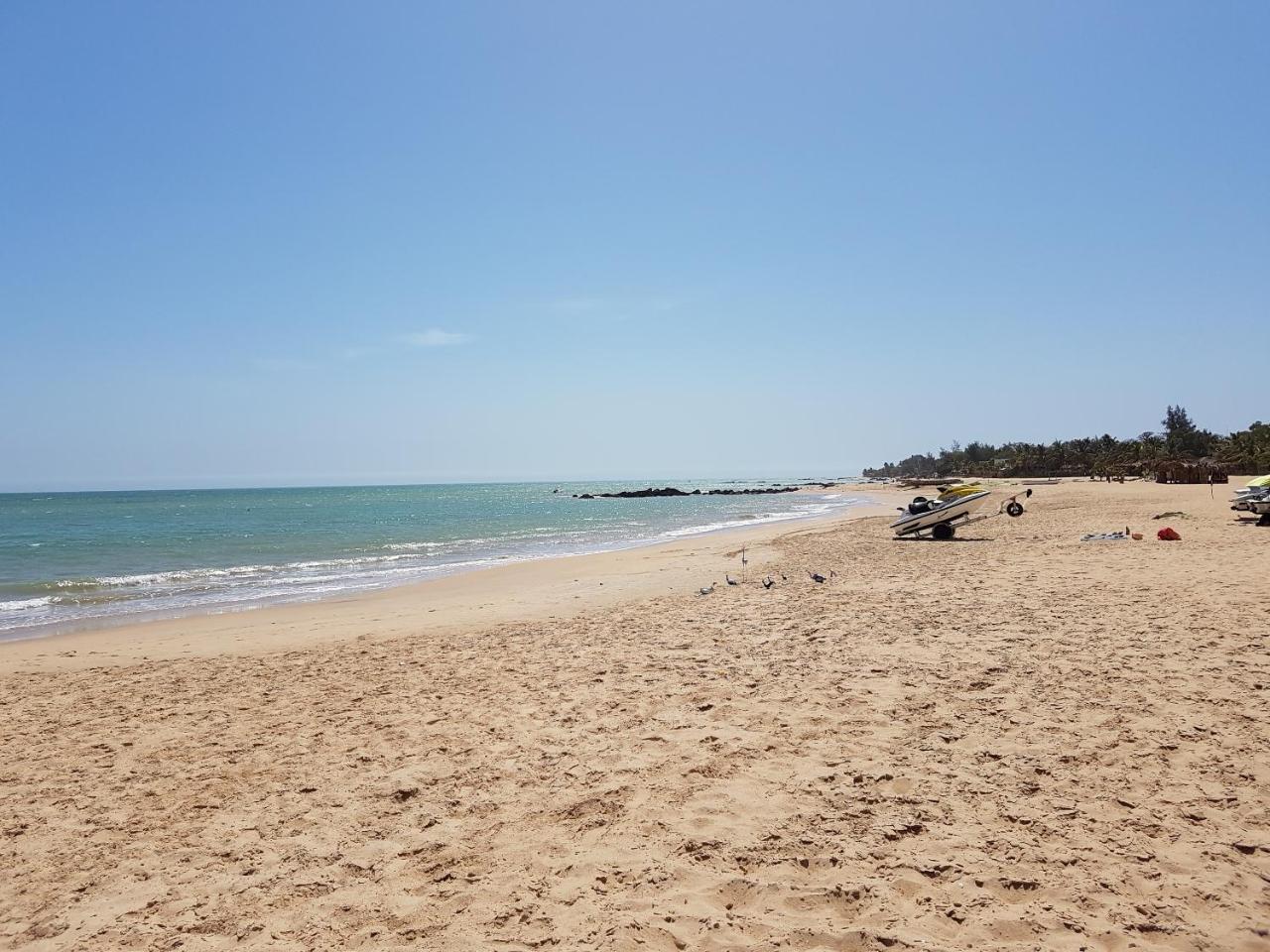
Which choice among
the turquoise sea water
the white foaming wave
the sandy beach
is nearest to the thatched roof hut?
the turquoise sea water

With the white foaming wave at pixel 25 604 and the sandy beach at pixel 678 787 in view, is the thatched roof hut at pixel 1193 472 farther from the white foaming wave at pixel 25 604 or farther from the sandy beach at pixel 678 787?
the white foaming wave at pixel 25 604

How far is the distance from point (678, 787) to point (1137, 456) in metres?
95.2

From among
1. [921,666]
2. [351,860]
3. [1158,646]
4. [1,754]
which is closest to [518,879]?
[351,860]

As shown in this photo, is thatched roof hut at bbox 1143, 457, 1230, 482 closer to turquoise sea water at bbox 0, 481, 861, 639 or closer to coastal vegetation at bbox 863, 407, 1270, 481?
coastal vegetation at bbox 863, 407, 1270, 481

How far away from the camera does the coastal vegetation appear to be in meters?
54.1

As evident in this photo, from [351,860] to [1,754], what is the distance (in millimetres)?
4508

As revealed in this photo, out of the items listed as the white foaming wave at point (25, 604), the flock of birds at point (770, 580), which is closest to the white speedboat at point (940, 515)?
the flock of birds at point (770, 580)

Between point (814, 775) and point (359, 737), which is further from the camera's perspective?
point (359, 737)

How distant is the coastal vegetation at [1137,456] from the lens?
178 ft

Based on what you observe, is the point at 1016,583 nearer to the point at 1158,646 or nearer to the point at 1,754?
the point at 1158,646

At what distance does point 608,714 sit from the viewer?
6.36m

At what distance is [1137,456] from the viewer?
8025cm

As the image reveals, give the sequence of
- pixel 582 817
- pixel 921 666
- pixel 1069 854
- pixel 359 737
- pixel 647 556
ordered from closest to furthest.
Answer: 1. pixel 1069 854
2. pixel 582 817
3. pixel 359 737
4. pixel 921 666
5. pixel 647 556

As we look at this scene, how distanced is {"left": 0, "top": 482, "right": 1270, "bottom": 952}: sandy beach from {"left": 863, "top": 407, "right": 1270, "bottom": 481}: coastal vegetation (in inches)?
2122
